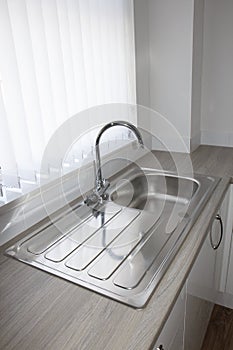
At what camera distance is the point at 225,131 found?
2143mm

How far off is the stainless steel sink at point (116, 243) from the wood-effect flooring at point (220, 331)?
2.66 ft

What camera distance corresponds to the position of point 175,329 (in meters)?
0.95

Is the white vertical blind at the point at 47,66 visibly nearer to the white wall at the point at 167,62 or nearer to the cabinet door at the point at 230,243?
the white wall at the point at 167,62

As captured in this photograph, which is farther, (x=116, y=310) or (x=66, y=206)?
(x=66, y=206)

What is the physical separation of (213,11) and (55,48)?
1.26m

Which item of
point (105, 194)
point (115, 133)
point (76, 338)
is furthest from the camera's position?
point (115, 133)

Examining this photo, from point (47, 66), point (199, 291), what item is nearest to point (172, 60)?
point (47, 66)

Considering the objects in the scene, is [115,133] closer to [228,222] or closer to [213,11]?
[228,222]

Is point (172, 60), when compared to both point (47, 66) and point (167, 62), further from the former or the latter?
point (47, 66)

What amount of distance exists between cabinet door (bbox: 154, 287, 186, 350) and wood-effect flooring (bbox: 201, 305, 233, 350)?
28.8 inches

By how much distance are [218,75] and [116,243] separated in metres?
1.51

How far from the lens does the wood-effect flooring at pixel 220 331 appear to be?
5.44ft

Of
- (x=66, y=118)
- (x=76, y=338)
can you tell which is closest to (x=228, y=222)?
(x=66, y=118)

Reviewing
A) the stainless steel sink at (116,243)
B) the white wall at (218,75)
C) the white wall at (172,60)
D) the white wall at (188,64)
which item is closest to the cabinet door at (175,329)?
the stainless steel sink at (116,243)
